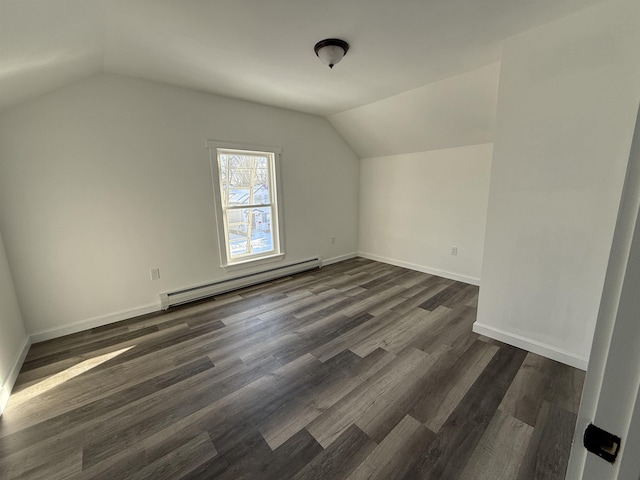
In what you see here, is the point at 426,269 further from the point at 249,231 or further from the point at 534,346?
the point at 249,231

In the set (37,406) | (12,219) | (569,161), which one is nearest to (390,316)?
(569,161)

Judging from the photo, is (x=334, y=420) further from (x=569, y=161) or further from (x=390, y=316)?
(x=569, y=161)

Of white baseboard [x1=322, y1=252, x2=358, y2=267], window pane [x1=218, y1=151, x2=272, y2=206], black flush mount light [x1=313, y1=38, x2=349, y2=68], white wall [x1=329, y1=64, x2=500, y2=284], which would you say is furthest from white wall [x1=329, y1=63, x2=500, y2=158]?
white baseboard [x1=322, y1=252, x2=358, y2=267]

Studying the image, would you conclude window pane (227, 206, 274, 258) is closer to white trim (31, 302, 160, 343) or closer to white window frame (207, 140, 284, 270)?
white window frame (207, 140, 284, 270)

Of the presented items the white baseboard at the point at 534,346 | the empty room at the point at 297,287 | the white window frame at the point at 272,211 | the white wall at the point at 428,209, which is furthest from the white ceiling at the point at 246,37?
the white baseboard at the point at 534,346

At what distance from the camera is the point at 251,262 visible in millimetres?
3672

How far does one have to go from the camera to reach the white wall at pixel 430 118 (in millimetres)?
2732

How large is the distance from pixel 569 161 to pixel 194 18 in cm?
278

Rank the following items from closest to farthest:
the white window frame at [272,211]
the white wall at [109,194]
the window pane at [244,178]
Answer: the white wall at [109,194] → the white window frame at [272,211] → the window pane at [244,178]

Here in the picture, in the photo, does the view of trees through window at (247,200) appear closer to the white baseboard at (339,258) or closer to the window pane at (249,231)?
the window pane at (249,231)

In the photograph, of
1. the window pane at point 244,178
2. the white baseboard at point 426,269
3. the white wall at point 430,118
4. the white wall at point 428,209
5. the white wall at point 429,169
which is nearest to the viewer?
the white wall at point 430,118

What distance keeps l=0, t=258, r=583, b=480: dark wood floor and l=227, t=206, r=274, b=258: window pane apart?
4.04 feet

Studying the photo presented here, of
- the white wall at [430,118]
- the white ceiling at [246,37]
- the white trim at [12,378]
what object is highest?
the white ceiling at [246,37]

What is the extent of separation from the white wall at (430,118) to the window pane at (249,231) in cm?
198
